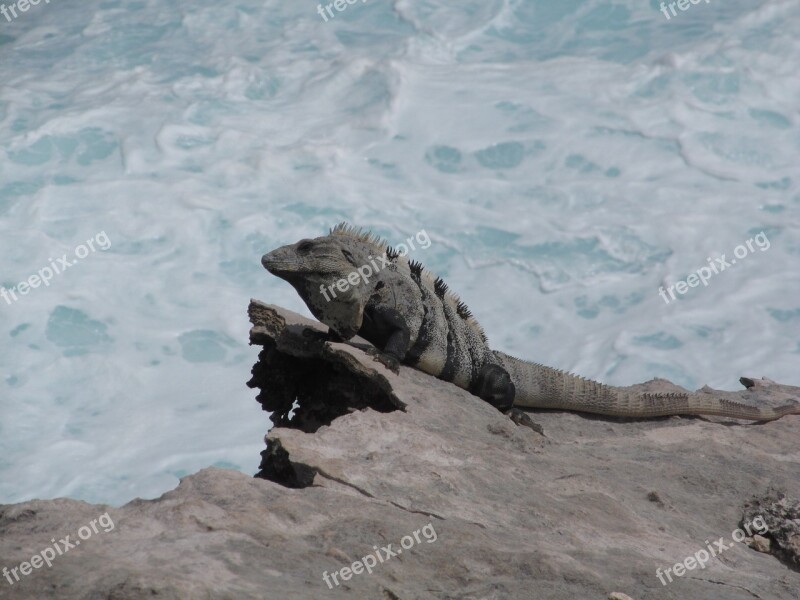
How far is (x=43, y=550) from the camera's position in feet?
9.62

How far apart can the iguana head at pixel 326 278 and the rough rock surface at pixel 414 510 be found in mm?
167

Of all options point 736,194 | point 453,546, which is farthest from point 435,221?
point 453,546

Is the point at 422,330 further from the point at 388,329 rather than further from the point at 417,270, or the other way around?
the point at 417,270

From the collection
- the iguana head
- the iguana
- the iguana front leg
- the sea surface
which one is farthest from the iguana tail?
the sea surface

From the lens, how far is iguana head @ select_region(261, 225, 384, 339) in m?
5.12

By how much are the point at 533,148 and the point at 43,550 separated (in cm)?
1216

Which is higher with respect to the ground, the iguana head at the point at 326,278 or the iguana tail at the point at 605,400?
the iguana head at the point at 326,278

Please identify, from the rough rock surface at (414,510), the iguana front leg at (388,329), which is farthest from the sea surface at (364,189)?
the rough rock surface at (414,510)

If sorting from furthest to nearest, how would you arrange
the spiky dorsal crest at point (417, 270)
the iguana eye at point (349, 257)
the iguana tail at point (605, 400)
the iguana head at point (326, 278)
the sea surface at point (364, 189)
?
the sea surface at point (364, 189)
the iguana tail at point (605, 400)
the spiky dorsal crest at point (417, 270)
the iguana eye at point (349, 257)
the iguana head at point (326, 278)

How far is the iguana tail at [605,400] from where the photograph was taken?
5832 millimetres

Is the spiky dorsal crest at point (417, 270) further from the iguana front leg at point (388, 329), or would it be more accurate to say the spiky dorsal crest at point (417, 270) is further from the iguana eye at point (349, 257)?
the iguana front leg at point (388, 329)

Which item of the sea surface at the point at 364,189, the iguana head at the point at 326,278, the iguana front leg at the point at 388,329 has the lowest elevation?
the sea surface at the point at 364,189

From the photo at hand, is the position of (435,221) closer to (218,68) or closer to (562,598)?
(218,68)

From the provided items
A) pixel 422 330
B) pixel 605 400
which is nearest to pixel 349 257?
pixel 422 330
